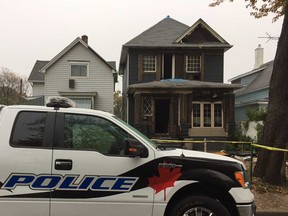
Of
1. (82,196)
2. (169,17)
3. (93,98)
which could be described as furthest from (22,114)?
(169,17)

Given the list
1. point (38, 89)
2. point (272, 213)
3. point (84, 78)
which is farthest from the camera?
point (38, 89)

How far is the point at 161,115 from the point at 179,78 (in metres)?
2.68

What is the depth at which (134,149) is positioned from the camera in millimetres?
4621

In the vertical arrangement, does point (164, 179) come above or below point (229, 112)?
below

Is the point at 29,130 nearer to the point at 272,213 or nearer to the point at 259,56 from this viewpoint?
the point at 272,213

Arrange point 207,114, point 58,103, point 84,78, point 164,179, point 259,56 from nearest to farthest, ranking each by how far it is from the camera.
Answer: point 164,179
point 58,103
point 207,114
point 84,78
point 259,56

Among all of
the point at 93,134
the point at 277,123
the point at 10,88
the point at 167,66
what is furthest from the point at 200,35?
the point at 10,88

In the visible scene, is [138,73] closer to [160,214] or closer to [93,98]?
[93,98]

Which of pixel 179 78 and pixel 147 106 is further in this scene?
pixel 179 78

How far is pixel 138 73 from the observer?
24156 mm

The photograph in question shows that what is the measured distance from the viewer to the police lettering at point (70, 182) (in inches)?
178

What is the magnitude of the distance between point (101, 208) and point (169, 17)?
83.4 feet

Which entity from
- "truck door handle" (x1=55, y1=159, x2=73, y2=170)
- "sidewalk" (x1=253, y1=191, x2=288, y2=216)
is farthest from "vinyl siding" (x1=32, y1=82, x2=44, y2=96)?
"truck door handle" (x1=55, y1=159, x2=73, y2=170)

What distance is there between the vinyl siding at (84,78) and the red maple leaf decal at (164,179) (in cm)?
2246
